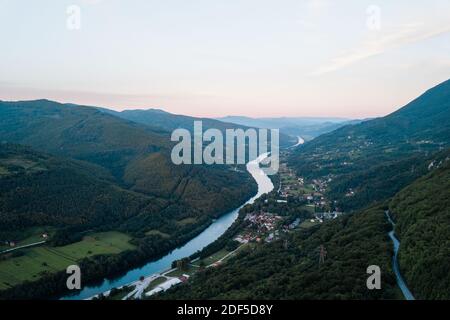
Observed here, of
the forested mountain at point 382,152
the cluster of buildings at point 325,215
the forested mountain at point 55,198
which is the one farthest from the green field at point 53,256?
the forested mountain at point 382,152

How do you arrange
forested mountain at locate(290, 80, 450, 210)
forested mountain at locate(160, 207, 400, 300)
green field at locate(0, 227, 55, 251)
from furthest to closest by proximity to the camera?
forested mountain at locate(290, 80, 450, 210) → green field at locate(0, 227, 55, 251) → forested mountain at locate(160, 207, 400, 300)

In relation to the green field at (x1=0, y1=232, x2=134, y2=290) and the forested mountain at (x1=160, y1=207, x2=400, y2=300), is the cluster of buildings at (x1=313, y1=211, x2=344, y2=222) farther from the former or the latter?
the green field at (x1=0, y1=232, x2=134, y2=290)

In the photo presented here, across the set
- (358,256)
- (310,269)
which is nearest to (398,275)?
(358,256)

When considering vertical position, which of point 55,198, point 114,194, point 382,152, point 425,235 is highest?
point 382,152

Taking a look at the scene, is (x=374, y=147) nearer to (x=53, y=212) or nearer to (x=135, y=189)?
(x=135, y=189)

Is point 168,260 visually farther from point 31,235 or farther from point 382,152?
point 382,152

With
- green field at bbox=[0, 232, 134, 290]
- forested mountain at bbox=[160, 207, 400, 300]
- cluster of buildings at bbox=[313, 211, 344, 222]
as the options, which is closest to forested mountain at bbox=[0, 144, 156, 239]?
green field at bbox=[0, 232, 134, 290]

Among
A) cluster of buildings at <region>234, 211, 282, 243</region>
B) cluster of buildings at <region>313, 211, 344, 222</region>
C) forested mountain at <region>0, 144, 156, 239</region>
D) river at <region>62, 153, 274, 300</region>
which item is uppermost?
forested mountain at <region>0, 144, 156, 239</region>
